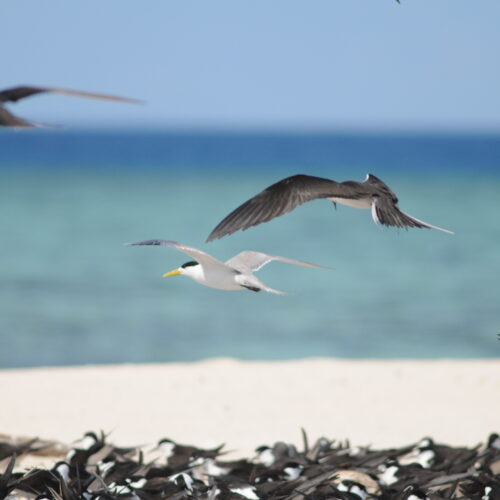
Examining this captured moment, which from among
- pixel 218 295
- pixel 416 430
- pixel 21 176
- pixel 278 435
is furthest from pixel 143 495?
pixel 21 176

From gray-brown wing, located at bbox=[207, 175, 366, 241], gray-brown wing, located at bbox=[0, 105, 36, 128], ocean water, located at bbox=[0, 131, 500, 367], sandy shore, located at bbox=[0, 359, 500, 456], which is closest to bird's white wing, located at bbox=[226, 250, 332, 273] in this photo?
gray-brown wing, located at bbox=[207, 175, 366, 241]

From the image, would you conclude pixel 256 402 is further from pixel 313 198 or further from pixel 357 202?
pixel 313 198

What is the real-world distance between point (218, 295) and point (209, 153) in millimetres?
79426

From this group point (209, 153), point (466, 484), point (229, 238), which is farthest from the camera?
point (209, 153)

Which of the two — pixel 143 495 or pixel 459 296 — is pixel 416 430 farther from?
pixel 459 296

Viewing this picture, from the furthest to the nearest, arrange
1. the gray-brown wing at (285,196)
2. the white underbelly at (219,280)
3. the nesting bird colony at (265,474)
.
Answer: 1. the nesting bird colony at (265,474)
2. the white underbelly at (219,280)
3. the gray-brown wing at (285,196)

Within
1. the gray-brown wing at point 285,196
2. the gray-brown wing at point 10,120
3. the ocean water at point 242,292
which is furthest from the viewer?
the ocean water at point 242,292

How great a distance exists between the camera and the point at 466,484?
5.24 m

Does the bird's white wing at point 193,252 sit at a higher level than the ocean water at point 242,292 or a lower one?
higher

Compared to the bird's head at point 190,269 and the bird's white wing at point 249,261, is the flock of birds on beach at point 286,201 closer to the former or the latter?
the bird's head at point 190,269

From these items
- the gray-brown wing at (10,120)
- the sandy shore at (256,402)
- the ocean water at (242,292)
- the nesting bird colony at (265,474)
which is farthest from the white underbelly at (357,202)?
the sandy shore at (256,402)

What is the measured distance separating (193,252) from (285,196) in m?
0.39

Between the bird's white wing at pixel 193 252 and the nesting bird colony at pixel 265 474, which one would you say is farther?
the nesting bird colony at pixel 265 474

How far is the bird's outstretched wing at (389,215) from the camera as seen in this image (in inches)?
141
